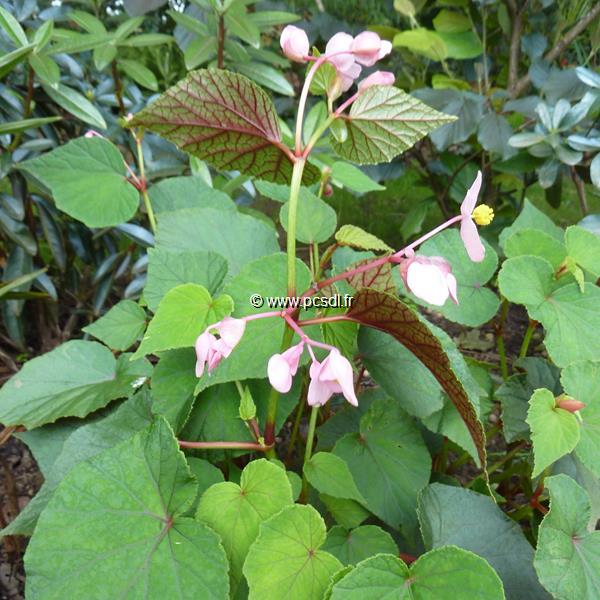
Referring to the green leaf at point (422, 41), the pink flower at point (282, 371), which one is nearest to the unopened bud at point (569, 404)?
the pink flower at point (282, 371)

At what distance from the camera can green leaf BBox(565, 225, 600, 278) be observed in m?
0.79

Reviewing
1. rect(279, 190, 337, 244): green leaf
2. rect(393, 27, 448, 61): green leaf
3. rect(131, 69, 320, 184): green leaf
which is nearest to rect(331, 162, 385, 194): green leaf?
rect(279, 190, 337, 244): green leaf

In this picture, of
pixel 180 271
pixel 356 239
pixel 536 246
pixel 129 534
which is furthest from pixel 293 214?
pixel 536 246

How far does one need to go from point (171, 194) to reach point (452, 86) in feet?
3.99

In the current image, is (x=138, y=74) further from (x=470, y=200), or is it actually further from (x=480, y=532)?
(x=480, y=532)

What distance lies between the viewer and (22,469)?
1.23 metres

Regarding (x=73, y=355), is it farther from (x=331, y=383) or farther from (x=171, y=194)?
(x=331, y=383)

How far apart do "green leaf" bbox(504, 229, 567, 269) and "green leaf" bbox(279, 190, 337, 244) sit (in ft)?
0.91

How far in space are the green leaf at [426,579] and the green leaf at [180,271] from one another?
0.38 m

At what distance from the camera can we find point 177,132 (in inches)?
22.0

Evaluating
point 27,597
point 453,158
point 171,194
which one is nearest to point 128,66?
point 171,194

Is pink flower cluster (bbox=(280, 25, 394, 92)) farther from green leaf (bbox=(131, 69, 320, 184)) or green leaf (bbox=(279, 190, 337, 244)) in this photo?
green leaf (bbox=(279, 190, 337, 244))

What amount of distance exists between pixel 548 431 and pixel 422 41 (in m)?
1.43

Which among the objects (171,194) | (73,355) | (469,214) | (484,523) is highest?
(469,214)
